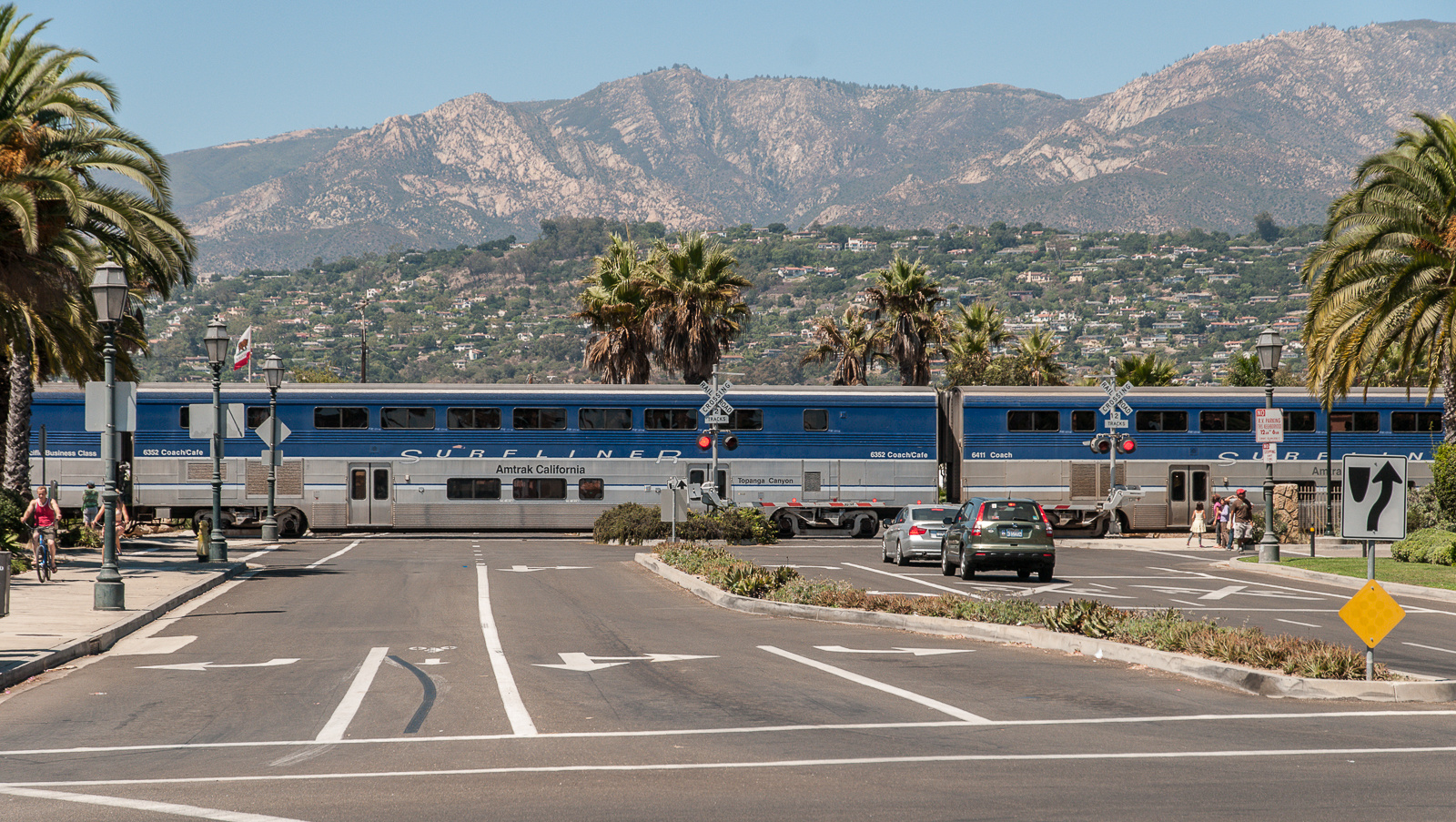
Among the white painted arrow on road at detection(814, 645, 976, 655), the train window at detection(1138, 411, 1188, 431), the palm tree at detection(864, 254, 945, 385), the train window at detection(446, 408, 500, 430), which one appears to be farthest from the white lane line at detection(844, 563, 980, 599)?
the palm tree at detection(864, 254, 945, 385)

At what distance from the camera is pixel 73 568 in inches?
1005

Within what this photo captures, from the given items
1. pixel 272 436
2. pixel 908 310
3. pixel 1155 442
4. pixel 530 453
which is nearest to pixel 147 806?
pixel 272 436

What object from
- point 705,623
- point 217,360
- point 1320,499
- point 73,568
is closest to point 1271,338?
point 1320,499

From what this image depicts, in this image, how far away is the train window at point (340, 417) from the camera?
4016 centimetres

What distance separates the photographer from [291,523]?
1590 inches

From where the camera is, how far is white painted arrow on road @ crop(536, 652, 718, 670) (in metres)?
14.0

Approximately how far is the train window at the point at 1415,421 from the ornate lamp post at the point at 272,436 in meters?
33.9

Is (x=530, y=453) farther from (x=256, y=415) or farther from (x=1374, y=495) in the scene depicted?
(x=1374, y=495)

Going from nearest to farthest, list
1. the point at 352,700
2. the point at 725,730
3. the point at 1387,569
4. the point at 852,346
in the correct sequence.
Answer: the point at 725,730
the point at 352,700
the point at 1387,569
the point at 852,346

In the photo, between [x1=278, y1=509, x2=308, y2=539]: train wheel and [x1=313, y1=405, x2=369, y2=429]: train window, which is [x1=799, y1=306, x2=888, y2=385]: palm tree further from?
[x1=278, y1=509, x2=308, y2=539]: train wheel

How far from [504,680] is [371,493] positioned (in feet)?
94.3

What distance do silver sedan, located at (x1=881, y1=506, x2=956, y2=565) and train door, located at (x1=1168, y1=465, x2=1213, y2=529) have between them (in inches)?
533

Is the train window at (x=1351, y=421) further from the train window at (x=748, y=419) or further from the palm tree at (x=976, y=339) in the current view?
the palm tree at (x=976, y=339)

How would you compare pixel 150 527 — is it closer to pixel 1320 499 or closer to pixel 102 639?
pixel 102 639
